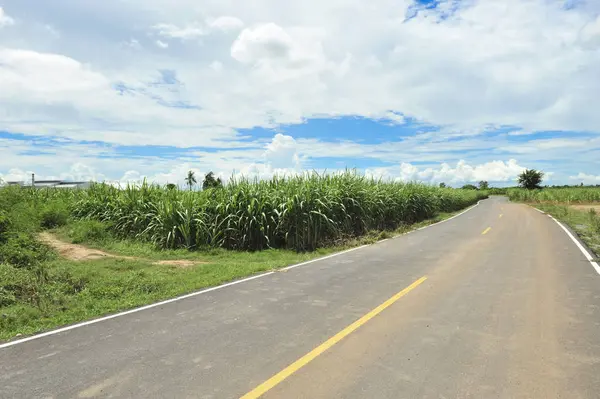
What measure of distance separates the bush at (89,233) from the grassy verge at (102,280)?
235 cm

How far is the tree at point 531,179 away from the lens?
8976 centimetres

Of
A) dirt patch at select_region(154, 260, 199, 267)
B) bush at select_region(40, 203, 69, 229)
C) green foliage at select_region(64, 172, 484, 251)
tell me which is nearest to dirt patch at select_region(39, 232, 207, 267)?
dirt patch at select_region(154, 260, 199, 267)

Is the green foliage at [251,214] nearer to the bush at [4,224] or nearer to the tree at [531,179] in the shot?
the bush at [4,224]

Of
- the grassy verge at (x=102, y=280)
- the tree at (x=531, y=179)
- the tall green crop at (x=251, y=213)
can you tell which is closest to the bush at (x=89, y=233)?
the tall green crop at (x=251, y=213)

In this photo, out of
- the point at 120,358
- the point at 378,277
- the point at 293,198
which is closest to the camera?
the point at 120,358

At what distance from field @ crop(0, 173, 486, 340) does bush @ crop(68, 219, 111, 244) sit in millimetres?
40

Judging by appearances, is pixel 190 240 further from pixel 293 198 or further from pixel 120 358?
pixel 120 358

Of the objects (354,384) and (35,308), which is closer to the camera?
(354,384)

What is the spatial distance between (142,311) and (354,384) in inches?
168

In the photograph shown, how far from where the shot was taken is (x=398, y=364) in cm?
455

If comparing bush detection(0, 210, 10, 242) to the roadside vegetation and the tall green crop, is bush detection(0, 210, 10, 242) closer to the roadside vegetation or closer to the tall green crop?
the tall green crop

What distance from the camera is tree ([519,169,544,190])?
89.8 meters

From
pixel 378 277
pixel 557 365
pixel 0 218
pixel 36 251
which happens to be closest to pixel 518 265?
pixel 378 277

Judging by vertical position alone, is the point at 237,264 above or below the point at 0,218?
below
